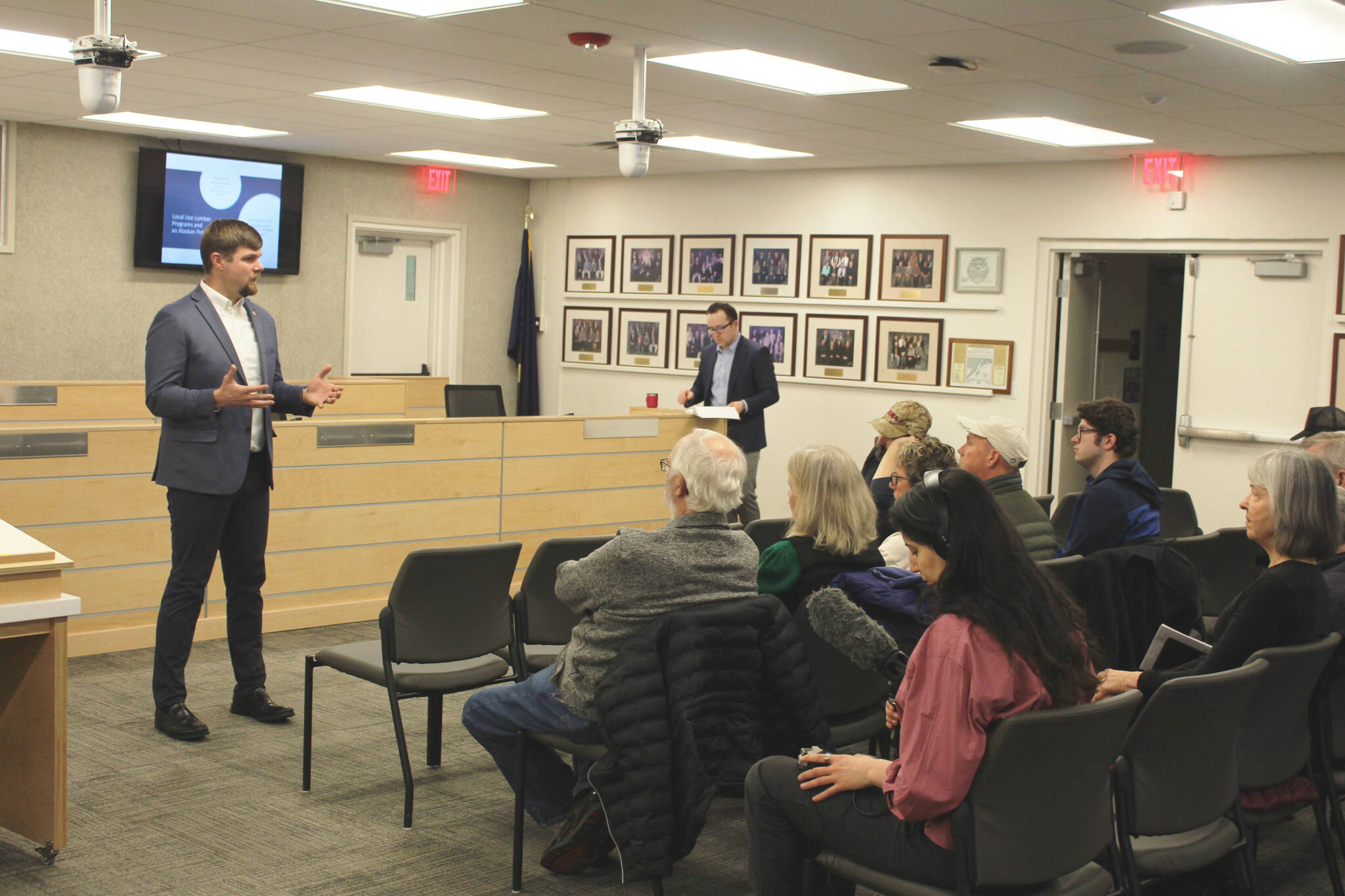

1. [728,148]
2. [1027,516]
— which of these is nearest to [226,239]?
[1027,516]

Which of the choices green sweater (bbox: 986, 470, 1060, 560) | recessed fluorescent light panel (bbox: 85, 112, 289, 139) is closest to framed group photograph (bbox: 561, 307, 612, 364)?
recessed fluorescent light panel (bbox: 85, 112, 289, 139)

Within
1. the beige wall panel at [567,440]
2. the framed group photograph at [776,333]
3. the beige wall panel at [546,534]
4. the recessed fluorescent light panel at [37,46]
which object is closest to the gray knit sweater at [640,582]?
the beige wall panel at [546,534]

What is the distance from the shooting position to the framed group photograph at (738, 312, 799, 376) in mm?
10031

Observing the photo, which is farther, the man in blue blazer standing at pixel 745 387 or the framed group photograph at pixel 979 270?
the framed group photograph at pixel 979 270

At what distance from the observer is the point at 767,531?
15.7 ft

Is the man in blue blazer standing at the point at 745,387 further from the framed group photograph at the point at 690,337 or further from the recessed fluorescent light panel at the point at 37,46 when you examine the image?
the recessed fluorescent light panel at the point at 37,46

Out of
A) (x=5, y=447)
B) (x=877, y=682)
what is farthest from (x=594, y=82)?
(x=877, y=682)

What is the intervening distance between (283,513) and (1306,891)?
458 cm

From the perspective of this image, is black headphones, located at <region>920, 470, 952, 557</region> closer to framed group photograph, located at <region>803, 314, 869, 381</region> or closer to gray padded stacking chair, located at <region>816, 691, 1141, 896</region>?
gray padded stacking chair, located at <region>816, 691, 1141, 896</region>

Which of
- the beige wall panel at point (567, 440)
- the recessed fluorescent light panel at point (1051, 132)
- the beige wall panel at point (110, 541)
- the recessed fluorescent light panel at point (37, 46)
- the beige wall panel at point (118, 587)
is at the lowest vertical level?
the beige wall panel at point (118, 587)

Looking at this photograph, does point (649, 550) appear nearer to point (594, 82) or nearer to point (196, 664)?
point (196, 664)

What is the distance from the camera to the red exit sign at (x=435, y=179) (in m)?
10.9

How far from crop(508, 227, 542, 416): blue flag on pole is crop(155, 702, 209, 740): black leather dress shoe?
7.35 m

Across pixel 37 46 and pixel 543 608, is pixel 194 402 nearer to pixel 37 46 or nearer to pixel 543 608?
pixel 543 608
